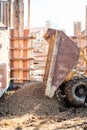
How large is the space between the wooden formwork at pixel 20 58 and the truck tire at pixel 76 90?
10.8ft

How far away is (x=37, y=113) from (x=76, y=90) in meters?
1.43

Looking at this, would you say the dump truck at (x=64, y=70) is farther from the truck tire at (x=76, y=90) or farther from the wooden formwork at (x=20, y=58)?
the wooden formwork at (x=20, y=58)

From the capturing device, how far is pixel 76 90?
26.5 ft

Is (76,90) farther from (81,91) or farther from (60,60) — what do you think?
(60,60)

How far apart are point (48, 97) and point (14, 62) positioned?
3.51 m

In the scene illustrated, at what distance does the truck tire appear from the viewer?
7930 mm

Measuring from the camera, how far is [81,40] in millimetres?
13656

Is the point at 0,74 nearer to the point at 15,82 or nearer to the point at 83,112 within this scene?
the point at 83,112

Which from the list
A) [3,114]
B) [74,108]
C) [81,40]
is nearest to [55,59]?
[74,108]

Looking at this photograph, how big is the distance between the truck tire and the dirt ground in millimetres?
221

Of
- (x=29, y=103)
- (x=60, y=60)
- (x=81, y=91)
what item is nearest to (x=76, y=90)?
(x=81, y=91)

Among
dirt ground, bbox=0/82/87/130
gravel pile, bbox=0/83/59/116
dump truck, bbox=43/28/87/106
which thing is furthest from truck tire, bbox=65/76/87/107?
gravel pile, bbox=0/83/59/116

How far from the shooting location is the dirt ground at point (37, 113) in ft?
20.4

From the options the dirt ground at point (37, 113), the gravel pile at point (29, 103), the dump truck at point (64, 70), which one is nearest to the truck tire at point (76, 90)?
the dump truck at point (64, 70)
